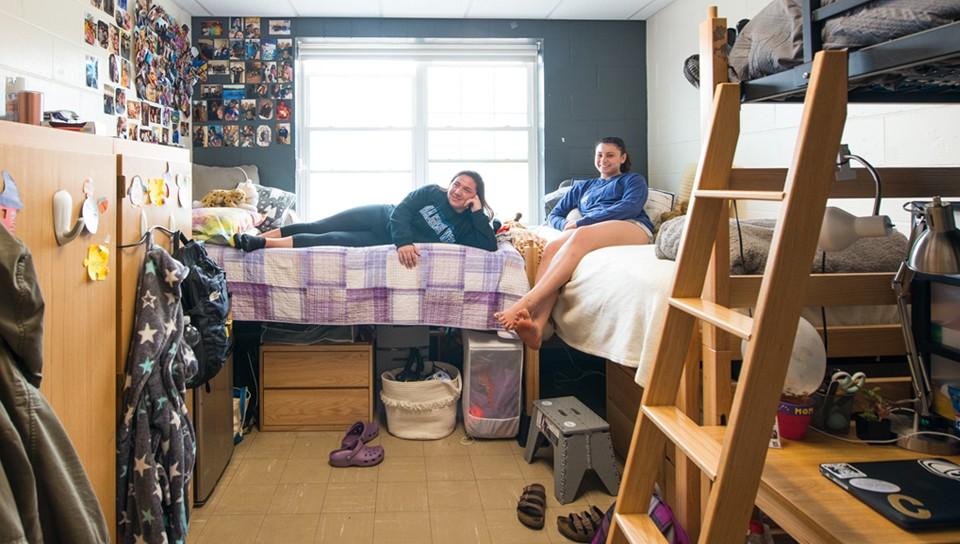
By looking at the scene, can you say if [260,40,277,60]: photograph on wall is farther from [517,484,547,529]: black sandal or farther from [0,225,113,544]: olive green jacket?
[0,225,113,544]: olive green jacket

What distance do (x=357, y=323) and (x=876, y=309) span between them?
2054 millimetres

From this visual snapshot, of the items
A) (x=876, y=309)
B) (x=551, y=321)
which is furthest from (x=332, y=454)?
(x=876, y=309)

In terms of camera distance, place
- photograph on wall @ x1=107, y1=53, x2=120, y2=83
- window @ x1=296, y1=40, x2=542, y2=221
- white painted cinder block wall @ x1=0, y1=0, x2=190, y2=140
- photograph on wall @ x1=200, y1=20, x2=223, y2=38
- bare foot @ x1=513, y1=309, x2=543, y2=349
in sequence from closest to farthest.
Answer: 1. white painted cinder block wall @ x1=0, y1=0, x2=190, y2=140
2. bare foot @ x1=513, y1=309, x2=543, y2=349
3. photograph on wall @ x1=107, y1=53, x2=120, y2=83
4. photograph on wall @ x1=200, y1=20, x2=223, y2=38
5. window @ x1=296, y1=40, x2=542, y2=221

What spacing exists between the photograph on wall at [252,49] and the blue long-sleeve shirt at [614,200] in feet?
8.17

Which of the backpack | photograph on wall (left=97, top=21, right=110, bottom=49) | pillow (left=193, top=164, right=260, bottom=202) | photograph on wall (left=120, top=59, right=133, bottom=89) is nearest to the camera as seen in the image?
the backpack

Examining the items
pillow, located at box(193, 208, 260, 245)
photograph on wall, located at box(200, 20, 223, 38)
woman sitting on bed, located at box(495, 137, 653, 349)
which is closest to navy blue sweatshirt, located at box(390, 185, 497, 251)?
woman sitting on bed, located at box(495, 137, 653, 349)

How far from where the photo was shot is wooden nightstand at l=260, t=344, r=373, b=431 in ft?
10.2

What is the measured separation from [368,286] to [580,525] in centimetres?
147

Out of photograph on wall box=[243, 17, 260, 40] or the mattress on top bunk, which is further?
photograph on wall box=[243, 17, 260, 40]

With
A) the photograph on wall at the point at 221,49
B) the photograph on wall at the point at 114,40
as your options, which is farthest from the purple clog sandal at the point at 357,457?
the photograph on wall at the point at 221,49

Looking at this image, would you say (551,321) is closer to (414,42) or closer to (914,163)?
(914,163)

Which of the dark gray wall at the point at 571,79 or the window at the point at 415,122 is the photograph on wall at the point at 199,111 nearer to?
the dark gray wall at the point at 571,79

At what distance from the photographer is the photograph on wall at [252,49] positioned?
4.66 m

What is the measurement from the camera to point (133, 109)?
372cm
